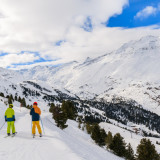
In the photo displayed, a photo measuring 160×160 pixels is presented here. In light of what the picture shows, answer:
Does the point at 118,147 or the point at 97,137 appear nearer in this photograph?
the point at 118,147

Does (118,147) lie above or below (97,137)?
below

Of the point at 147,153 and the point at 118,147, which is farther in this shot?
the point at 118,147

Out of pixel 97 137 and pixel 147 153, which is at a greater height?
pixel 97 137

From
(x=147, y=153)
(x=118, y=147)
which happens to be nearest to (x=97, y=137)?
(x=118, y=147)

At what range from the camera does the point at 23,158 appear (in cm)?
1089

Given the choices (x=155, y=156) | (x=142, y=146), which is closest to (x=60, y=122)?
(x=142, y=146)

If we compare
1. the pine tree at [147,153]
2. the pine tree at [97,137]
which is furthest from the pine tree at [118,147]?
the pine tree at [97,137]

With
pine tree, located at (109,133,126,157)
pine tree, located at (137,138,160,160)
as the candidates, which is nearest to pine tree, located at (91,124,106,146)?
pine tree, located at (109,133,126,157)

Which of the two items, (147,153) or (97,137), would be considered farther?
(97,137)

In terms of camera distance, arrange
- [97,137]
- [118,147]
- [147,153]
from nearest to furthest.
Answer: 1. [147,153]
2. [118,147]
3. [97,137]

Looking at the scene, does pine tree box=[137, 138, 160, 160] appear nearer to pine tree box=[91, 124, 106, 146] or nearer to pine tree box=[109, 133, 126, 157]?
pine tree box=[109, 133, 126, 157]

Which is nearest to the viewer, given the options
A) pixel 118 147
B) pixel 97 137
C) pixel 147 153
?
→ pixel 147 153

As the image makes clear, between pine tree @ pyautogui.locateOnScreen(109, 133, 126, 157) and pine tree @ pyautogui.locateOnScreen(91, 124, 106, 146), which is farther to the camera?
pine tree @ pyautogui.locateOnScreen(91, 124, 106, 146)

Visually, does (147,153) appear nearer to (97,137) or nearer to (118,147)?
(118,147)
